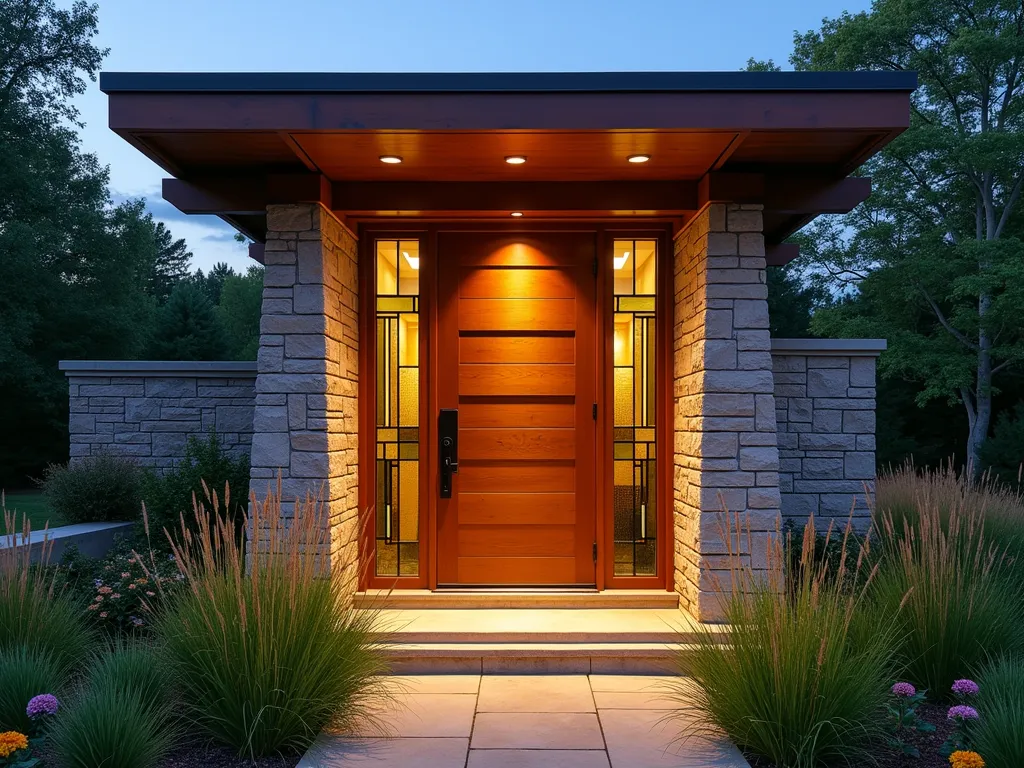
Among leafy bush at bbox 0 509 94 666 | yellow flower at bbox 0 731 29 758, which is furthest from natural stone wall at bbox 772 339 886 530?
yellow flower at bbox 0 731 29 758

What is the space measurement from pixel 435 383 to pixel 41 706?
2770 mm

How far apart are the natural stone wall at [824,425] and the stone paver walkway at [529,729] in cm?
200

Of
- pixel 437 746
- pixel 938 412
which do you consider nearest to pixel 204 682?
pixel 437 746

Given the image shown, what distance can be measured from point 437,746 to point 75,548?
3285 millimetres

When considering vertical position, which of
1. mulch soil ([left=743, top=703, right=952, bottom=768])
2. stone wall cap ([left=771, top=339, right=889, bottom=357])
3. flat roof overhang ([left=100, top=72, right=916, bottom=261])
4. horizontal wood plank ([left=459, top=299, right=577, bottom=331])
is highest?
flat roof overhang ([left=100, top=72, right=916, bottom=261])

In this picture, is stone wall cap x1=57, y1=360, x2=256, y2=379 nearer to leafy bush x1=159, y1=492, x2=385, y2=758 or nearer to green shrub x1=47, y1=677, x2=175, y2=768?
leafy bush x1=159, y1=492, x2=385, y2=758

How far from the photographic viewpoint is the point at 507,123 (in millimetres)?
3703

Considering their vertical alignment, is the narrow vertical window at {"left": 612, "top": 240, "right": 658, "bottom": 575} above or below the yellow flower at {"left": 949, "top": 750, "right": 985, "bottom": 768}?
above

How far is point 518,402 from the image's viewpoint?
4.95 meters

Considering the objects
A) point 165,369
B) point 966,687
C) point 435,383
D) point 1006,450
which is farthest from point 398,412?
point 1006,450

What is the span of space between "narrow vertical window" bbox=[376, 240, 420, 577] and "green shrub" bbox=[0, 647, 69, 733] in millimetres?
2099

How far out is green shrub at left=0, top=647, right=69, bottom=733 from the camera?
2982mm

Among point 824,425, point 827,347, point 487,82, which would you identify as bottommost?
point 824,425

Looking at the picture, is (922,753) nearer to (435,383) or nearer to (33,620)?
(435,383)
